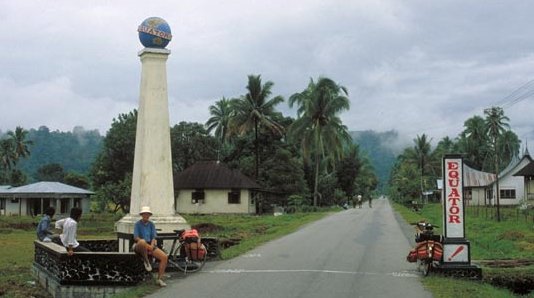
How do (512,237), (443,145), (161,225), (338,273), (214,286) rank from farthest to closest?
(443,145), (512,237), (161,225), (338,273), (214,286)

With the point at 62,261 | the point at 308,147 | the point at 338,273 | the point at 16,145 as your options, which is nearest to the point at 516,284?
the point at 338,273

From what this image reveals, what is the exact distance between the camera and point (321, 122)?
5738cm

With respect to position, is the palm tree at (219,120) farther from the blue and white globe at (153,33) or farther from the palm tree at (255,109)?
the blue and white globe at (153,33)

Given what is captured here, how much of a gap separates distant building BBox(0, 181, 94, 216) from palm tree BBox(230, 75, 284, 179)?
1604cm

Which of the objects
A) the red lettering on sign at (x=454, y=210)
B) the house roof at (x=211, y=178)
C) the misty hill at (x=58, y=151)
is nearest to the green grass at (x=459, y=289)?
the red lettering on sign at (x=454, y=210)

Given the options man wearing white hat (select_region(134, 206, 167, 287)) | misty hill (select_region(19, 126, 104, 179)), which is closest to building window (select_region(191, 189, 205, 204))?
man wearing white hat (select_region(134, 206, 167, 287))

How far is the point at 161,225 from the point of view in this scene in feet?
48.2

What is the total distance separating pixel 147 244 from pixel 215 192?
40.9 meters

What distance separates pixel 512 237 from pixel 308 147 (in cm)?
3441

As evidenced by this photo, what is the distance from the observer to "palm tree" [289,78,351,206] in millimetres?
56438

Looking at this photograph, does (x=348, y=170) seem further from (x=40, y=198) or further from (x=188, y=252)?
(x=188, y=252)

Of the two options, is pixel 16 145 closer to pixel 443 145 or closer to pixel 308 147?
pixel 308 147

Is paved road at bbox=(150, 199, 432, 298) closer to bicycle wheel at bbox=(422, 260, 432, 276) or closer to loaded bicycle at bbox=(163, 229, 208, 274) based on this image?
bicycle wheel at bbox=(422, 260, 432, 276)

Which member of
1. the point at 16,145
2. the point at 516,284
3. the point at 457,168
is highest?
the point at 16,145
